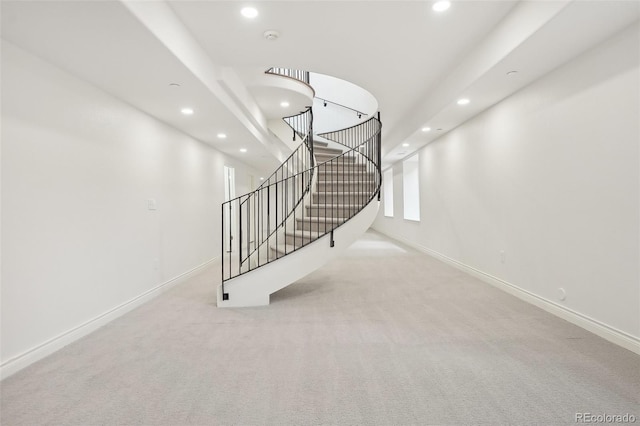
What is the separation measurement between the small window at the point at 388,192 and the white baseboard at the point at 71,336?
8130 millimetres

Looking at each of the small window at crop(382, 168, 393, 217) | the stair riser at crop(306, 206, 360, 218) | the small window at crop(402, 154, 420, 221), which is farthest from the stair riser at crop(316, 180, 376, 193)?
the small window at crop(382, 168, 393, 217)

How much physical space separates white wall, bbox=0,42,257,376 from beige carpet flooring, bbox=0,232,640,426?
0.34 meters

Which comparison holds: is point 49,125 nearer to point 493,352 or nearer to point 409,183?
point 493,352

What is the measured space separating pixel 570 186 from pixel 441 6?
6.47ft

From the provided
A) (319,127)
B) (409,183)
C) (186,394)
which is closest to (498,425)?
(186,394)

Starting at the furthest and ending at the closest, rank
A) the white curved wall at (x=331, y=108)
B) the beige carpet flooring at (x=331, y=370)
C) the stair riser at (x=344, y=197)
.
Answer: the white curved wall at (x=331, y=108) < the stair riser at (x=344, y=197) < the beige carpet flooring at (x=331, y=370)

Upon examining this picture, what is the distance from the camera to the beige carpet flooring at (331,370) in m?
1.70

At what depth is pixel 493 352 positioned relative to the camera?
7.71 feet

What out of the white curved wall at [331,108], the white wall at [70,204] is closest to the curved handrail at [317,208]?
the white wall at [70,204]

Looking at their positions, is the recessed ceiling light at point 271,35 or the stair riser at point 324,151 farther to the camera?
the stair riser at point 324,151

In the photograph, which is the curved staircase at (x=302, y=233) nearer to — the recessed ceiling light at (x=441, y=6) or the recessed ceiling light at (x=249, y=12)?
the recessed ceiling light at (x=249, y=12)

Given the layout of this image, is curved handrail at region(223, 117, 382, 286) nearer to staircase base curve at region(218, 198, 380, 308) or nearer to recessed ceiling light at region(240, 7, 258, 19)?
staircase base curve at region(218, 198, 380, 308)

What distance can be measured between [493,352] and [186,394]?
2138 millimetres

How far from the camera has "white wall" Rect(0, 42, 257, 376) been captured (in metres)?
2.22
